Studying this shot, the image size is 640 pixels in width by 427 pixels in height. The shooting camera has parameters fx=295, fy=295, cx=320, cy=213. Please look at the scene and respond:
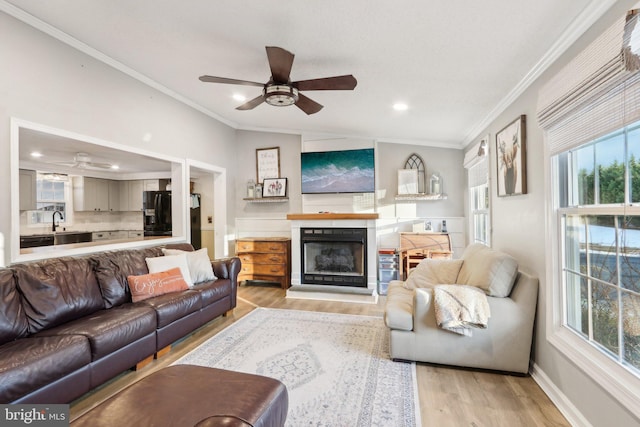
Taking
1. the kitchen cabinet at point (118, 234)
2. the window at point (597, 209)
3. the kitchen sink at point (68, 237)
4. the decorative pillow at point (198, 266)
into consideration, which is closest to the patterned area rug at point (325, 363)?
the decorative pillow at point (198, 266)

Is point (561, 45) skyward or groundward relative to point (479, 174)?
skyward

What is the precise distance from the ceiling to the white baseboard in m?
2.19

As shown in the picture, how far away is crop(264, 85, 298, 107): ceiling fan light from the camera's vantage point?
256 cm

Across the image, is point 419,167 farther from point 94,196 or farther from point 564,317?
point 94,196

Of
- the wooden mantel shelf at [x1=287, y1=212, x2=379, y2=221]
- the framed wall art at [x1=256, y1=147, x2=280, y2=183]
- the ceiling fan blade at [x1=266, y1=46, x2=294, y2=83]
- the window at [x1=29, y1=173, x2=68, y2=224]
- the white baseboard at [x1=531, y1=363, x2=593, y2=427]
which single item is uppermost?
the ceiling fan blade at [x1=266, y1=46, x2=294, y2=83]

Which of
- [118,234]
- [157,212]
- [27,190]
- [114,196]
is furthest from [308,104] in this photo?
[118,234]

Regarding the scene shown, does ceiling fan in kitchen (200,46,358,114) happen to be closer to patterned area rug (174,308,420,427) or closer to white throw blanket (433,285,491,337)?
white throw blanket (433,285,491,337)

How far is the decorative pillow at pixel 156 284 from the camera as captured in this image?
9.12ft

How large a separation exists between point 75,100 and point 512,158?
4090 mm

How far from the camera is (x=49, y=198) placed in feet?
19.9

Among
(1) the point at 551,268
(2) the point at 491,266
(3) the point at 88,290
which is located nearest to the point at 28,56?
(3) the point at 88,290

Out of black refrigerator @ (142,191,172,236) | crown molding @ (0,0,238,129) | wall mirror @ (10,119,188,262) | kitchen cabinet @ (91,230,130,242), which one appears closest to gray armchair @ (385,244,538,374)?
wall mirror @ (10,119,188,262)

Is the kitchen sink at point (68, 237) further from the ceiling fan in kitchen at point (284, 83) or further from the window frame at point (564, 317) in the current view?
the window frame at point (564, 317)

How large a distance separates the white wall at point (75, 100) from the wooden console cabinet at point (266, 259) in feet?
5.56
